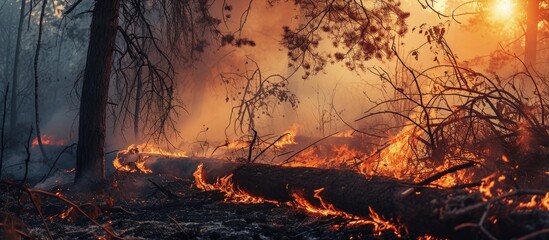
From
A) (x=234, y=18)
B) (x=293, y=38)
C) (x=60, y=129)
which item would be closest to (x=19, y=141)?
(x=60, y=129)

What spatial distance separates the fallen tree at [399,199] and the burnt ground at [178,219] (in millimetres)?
226

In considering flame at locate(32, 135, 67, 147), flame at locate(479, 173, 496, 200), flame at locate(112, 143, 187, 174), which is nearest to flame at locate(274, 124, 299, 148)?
flame at locate(112, 143, 187, 174)

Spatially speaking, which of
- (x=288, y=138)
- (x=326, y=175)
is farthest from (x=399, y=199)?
(x=288, y=138)

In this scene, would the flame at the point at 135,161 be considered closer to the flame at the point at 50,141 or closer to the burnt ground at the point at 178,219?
the burnt ground at the point at 178,219

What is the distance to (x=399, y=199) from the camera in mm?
5004

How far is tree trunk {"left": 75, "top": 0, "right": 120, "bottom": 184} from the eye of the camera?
9.20 metres

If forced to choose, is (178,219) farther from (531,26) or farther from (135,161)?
(531,26)

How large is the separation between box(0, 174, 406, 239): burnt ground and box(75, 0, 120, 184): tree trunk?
0.52 meters

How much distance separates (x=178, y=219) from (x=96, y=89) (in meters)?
3.56

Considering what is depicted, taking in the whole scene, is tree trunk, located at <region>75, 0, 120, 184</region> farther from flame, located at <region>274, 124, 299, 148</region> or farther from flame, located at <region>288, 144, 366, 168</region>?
flame, located at <region>288, 144, 366, 168</region>

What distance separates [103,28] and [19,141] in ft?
52.8

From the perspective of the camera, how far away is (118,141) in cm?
2042

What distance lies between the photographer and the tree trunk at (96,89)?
9.20 m

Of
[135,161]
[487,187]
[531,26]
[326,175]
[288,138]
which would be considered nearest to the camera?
[487,187]
